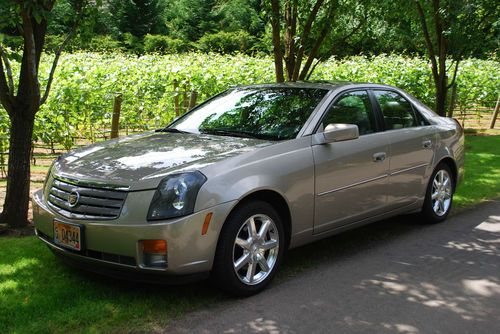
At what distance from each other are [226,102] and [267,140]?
3.61 ft

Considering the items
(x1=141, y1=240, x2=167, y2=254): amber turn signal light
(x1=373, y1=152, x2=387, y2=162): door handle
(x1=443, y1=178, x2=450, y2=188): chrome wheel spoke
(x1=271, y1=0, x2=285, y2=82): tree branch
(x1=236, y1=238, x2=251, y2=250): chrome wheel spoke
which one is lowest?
(x1=236, y1=238, x2=251, y2=250): chrome wheel spoke

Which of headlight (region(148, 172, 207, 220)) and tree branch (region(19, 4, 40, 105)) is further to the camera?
tree branch (region(19, 4, 40, 105))

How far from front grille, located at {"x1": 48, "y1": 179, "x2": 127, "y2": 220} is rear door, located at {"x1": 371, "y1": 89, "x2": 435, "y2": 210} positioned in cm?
283

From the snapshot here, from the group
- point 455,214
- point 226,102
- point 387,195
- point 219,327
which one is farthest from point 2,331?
point 455,214

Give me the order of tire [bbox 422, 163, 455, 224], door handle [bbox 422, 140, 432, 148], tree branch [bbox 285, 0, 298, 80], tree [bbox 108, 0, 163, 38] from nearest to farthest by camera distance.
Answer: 1. door handle [bbox 422, 140, 432, 148]
2. tire [bbox 422, 163, 455, 224]
3. tree branch [bbox 285, 0, 298, 80]
4. tree [bbox 108, 0, 163, 38]

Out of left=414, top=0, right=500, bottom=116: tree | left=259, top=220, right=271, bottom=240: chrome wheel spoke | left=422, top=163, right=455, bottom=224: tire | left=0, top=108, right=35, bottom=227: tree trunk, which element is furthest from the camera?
left=414, top=0, right=500, bottom=116: tree

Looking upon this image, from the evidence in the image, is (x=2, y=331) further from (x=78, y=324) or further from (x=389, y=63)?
(x=389, y=63)

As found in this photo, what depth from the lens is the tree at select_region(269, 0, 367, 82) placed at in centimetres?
927

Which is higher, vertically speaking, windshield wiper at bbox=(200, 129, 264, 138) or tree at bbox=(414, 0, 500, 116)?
tree at bbox=(414, 0, 500, 116)

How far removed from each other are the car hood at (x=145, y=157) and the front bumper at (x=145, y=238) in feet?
0.85

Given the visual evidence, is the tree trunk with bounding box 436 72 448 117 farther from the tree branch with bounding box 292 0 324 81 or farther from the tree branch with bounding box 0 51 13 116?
the tree branch with bounding box 0 51 13 116

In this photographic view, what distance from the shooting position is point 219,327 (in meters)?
3.81

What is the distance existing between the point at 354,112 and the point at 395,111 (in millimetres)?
718

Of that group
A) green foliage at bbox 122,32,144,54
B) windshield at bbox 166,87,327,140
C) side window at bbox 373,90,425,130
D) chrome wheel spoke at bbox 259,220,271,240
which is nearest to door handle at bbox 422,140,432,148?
side window at bbox 373,90,425,130
